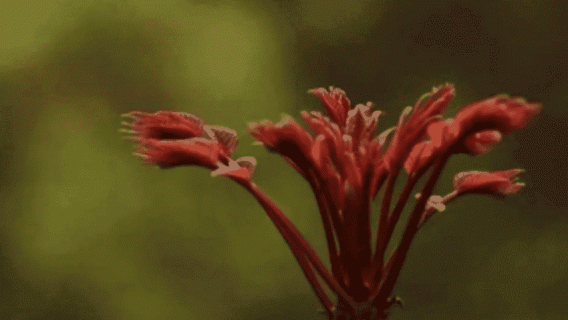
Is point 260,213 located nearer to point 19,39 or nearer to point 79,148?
point 79,148

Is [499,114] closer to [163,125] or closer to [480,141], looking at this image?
[480,141]

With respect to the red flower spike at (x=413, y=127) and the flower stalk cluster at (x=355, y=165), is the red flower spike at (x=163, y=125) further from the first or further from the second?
the red flower spike at (x=413, y=127)

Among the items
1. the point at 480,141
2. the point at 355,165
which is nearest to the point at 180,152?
the point at 355,165

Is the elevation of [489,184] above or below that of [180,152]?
below

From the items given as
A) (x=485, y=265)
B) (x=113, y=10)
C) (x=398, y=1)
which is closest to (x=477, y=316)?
(x=485, y=265)

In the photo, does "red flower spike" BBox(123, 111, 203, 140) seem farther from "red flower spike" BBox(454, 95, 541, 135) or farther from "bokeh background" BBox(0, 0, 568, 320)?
"bokeh background" BBox(0, 0, 568, 320)

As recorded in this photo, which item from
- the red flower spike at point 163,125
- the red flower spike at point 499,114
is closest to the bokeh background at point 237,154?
the red flower spike at point 163,125
